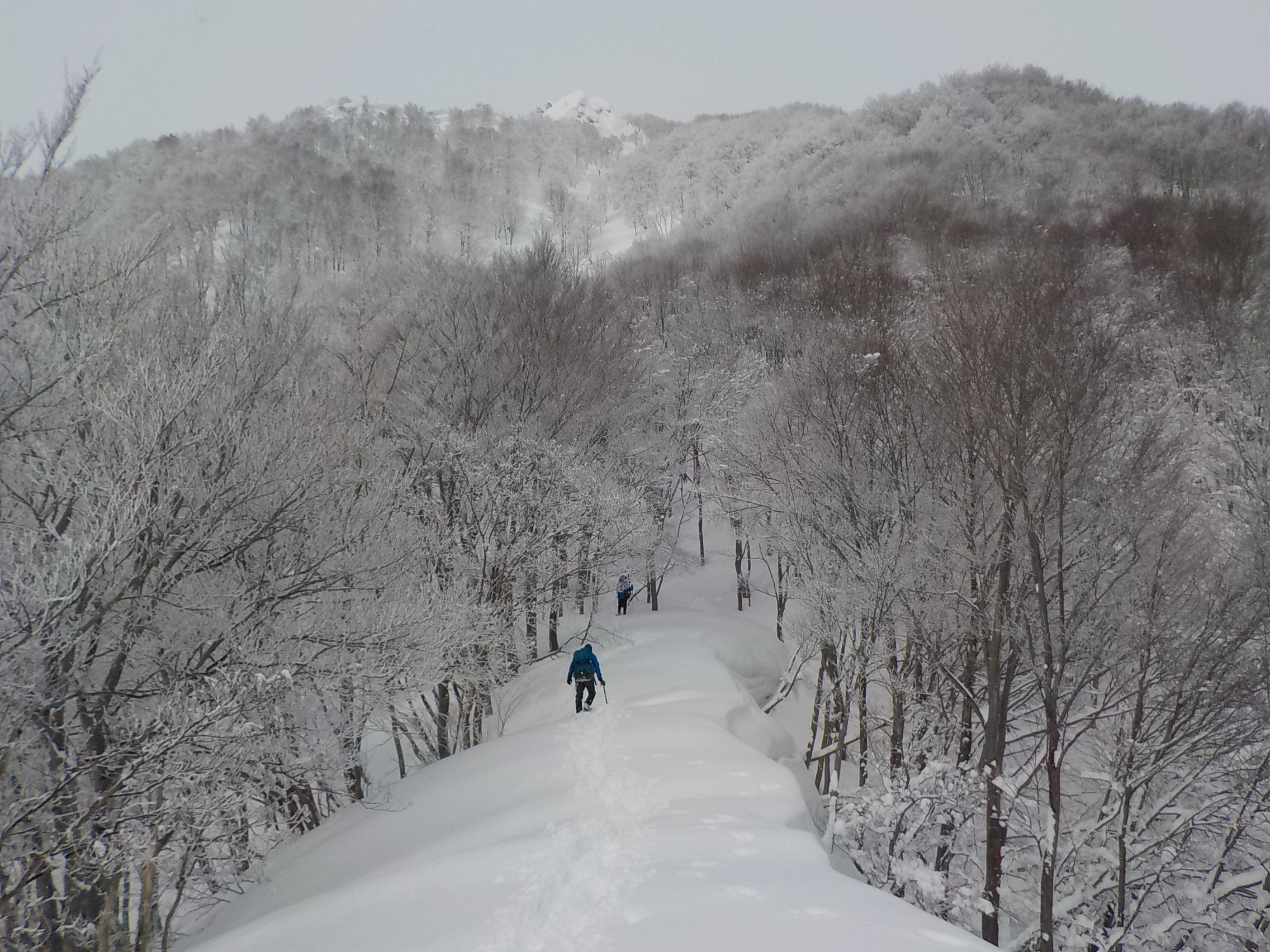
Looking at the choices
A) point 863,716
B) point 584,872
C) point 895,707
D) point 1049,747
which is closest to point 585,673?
point 863,716

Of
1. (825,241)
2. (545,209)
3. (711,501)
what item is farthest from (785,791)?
(545,209)

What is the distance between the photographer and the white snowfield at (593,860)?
493 cm

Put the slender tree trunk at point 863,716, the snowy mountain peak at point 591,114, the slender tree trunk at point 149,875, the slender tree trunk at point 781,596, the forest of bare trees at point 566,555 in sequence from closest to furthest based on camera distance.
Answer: the slender tree trunk at point 149,875 → the forest of bare trees at point 566,555 → the slender tree trunk at point 863,716 → the slender tree trunk at point 781,596 → the snowy mountain peak at point 591,114

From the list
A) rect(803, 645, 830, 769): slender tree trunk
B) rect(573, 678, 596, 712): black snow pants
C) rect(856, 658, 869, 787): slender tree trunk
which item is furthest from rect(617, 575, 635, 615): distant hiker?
rect(856, 658, 869, 787): slender tree trunk

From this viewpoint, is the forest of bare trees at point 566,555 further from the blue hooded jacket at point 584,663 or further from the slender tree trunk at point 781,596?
the blue hooded jacket at point 584,663

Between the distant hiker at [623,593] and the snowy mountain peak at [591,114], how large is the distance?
374 ft

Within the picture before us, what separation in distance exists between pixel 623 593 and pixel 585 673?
382 inches

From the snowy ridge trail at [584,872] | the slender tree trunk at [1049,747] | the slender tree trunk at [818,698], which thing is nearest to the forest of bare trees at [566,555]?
the slender tree trunk at [1049,747]

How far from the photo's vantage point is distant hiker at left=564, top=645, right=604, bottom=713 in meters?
12.5

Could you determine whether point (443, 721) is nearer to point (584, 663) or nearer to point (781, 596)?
point (584, 663)

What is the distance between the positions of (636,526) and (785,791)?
10.6 m

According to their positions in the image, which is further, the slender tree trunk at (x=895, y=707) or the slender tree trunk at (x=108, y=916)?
the slender tree trunk at (x=895, y=707)

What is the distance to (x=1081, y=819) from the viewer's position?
1149 cm

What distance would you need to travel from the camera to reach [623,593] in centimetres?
2220
